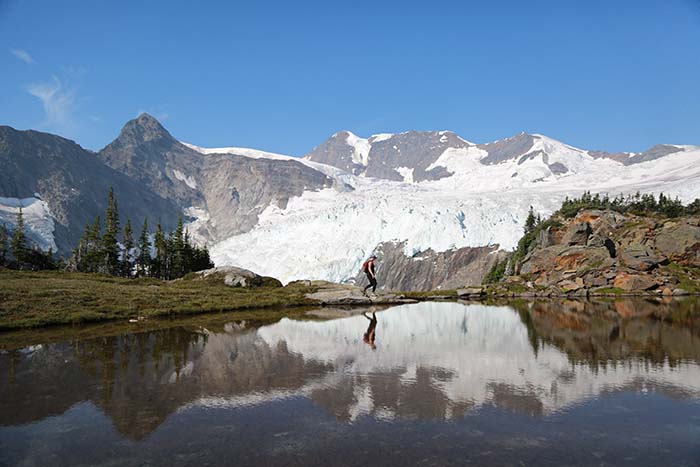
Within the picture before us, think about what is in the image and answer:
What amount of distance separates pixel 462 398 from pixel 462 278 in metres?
123

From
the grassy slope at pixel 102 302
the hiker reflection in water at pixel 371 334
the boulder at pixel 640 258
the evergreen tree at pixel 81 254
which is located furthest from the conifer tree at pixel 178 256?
the boulder at pixel 640 258

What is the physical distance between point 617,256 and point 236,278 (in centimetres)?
3916

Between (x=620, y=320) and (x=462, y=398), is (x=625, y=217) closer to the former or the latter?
(x=620, y=320)

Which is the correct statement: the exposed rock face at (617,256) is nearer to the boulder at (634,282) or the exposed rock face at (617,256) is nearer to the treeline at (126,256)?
the boulder at (634,282)

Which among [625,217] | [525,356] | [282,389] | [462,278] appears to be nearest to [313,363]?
[282,389]

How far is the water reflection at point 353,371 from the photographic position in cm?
891

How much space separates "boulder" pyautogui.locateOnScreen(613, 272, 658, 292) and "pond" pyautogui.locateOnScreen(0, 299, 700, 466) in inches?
1225

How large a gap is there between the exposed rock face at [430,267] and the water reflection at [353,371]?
4287 inches

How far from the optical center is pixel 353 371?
→ 11.4 meters

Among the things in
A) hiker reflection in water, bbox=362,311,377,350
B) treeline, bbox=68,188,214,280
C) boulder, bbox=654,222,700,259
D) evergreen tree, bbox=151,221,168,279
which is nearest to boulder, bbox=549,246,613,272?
boulder, bbox=654,222,700,259

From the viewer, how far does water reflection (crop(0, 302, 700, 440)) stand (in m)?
8.91

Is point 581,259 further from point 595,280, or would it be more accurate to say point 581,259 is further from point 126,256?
point 126,256

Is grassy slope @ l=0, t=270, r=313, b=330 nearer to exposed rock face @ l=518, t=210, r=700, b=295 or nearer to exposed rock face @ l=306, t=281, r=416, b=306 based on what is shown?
exposed rock face @ l=306, t=281, r=416, b=306

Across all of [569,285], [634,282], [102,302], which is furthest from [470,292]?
[102,302]
